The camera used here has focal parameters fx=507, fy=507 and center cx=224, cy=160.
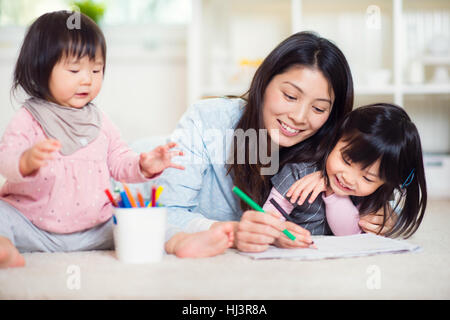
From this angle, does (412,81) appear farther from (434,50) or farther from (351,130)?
(351,130)

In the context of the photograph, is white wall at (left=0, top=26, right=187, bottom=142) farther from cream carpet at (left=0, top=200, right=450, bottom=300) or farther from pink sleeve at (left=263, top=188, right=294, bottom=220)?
cream carpet at (left=0, top=200, right=450, bottom=300)

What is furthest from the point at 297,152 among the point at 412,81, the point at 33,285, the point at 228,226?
the point at 412,81

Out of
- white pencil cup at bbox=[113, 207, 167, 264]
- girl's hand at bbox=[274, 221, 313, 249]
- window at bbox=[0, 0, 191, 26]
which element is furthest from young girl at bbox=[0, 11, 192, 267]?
window at bbox=[0, 0, 191, 26]

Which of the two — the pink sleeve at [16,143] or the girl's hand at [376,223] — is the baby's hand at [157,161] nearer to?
the pink sleeve at [16,143]

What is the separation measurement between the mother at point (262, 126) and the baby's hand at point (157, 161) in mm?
149

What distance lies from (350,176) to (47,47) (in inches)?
25.4

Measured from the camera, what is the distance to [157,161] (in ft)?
3.04

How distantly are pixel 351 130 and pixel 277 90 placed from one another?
0.18 meters

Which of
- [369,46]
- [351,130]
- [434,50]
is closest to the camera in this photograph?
[351,130]

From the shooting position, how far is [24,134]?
90 centimetres

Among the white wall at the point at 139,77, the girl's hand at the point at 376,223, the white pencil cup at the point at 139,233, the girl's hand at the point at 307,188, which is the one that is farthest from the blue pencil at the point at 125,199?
the white wall at the point at 139,77
